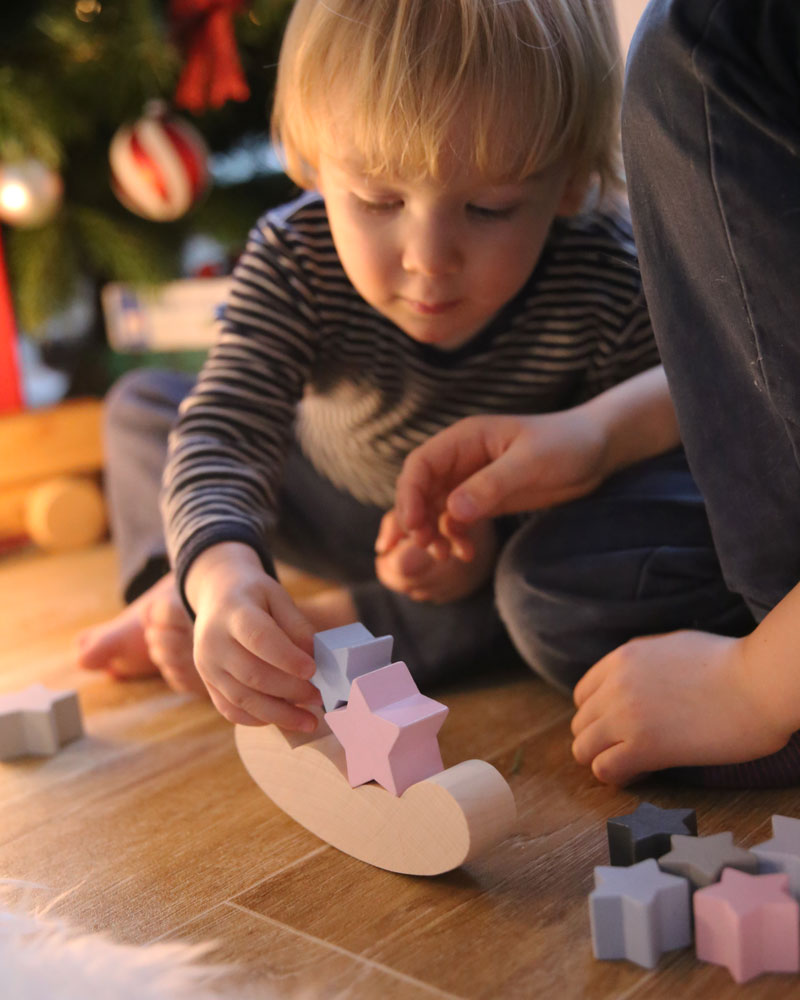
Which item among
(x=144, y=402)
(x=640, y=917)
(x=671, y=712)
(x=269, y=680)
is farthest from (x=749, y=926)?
(x=144, y=402)

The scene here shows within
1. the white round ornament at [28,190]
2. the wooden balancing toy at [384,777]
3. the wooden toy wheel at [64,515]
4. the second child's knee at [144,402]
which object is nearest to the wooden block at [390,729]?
the wooden balancing toy at [384,777]

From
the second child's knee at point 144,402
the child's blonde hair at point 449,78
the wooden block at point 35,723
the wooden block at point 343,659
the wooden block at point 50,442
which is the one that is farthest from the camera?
the wooden block at point 50,442

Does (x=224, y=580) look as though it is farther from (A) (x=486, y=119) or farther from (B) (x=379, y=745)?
(A) (x=486, y=119)

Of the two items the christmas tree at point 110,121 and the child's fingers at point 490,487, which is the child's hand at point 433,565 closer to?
the child's fingers at point 490,487

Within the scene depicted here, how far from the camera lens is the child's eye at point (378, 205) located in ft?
2.51

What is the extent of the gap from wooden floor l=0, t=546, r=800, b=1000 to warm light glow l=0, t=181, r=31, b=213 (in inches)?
31.7

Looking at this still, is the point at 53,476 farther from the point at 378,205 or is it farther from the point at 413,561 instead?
the point at 378,205

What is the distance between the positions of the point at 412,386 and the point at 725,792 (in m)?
0.45

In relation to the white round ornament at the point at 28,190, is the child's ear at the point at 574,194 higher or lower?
lower

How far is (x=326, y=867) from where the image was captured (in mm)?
634

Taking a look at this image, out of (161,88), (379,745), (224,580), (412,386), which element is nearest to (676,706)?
(379,745)

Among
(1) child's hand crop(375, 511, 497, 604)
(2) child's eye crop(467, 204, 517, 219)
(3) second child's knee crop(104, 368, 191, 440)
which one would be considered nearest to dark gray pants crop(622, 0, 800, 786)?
(2) child's eye crop(467, 204, 517, 219)

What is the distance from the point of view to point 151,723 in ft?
2.90

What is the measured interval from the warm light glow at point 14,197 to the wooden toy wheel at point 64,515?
367mm
